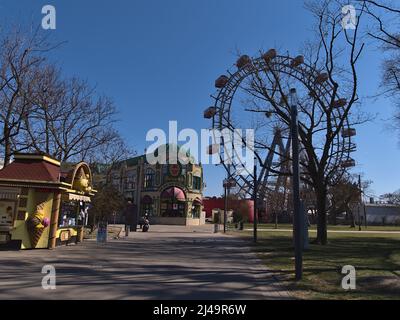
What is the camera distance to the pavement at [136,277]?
948 centimetres

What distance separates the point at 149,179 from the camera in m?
64.9

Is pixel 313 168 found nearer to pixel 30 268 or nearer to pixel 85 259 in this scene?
pixel 85 259

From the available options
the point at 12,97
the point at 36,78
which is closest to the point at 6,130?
the point at 12,97

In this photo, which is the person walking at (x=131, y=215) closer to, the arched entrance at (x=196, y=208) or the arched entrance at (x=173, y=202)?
the arched entrance at (x=173, y=202)

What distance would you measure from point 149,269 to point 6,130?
47.4 feet

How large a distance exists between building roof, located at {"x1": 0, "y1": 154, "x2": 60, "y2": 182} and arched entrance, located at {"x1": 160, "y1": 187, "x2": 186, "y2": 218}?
40765mm

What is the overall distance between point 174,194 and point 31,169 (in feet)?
138

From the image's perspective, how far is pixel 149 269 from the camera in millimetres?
13914

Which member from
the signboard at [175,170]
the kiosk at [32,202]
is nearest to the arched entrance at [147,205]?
the signboard at [175,170]

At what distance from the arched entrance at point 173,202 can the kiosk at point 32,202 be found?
133 ft

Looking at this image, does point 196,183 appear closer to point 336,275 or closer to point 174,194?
point 174,194

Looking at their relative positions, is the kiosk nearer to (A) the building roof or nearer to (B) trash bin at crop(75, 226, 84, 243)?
(A) the building roof

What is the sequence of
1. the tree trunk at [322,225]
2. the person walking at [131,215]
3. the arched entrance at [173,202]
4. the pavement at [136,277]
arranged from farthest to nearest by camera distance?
the arched entrance at [173,202]
the person walking at [131,215]
the tree trunk at [322,225]
the pavement at [136,277]
